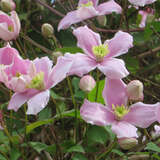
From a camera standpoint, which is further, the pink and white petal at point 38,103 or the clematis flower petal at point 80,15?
the clematis flower petal at point 80,15

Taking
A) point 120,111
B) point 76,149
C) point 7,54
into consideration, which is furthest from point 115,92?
point 7,54

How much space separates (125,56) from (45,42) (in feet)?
1.22

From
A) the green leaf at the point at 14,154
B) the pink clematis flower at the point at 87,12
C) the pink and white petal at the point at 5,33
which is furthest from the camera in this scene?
the pink clematis flower at the point at 87,12

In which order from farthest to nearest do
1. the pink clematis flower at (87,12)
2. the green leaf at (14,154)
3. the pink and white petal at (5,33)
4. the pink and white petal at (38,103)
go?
the pink clematis flower at (87,12)
the pink and white petal at (5,33)
the green leaf at (14,154)
the pink and white petal at (38,103)

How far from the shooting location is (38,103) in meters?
0.65

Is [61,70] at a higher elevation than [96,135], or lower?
higher

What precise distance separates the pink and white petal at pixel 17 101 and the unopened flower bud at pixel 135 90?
209 millimetres

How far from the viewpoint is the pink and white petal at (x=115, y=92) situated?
0.73m

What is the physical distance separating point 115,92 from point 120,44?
12 cm

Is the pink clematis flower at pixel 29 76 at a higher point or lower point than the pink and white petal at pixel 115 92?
higher

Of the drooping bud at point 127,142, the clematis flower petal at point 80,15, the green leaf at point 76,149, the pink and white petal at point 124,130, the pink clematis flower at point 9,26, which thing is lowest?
the drooping bud at point 127,142

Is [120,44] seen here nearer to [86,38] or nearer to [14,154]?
[86,38]

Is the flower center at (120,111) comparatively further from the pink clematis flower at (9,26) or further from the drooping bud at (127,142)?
the pink clematis flower at (9,26)

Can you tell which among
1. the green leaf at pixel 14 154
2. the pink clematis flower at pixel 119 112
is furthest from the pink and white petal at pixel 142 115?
the green leaf at pixel 14 154
